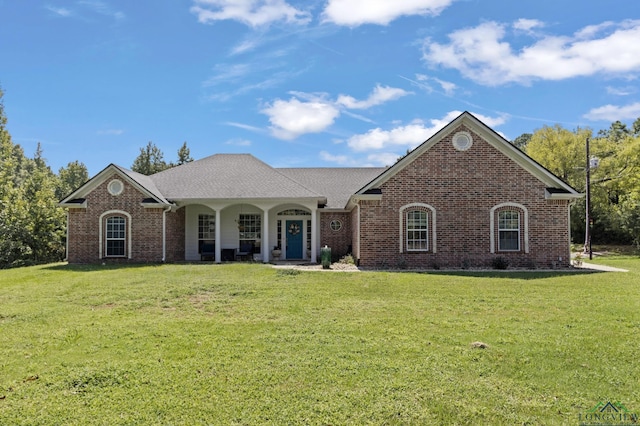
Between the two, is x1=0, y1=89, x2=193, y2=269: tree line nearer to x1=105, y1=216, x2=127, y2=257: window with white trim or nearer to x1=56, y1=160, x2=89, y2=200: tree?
x1=105, y1=216, x2=127, y2=257: window with white trim

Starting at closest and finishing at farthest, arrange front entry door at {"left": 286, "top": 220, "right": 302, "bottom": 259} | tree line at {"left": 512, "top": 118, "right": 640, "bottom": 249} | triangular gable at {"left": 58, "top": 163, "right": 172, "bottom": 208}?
triangular gable at {"left": 58, "top": 163, "right": 172, "bottom": 208}
front entry door at {"left": 286, "top": 220, "right": 302, "bottom": 259}
tree line at {"left": 512, "top": 118, "right": 640, "bottom": 249}

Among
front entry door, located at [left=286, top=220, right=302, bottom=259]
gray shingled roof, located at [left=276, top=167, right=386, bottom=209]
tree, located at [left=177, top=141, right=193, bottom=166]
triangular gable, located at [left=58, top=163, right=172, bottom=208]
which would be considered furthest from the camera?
tree, located at [left=177, top=141, right=193, bottom=166]

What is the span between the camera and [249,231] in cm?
2173

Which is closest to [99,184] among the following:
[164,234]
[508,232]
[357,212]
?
[164,234]

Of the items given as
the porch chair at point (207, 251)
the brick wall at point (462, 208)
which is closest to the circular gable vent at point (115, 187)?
the porch chair at point (207, 251)

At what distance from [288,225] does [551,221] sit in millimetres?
11871

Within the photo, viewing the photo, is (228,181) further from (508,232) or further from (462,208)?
(508,232)

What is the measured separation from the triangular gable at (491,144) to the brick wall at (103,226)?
9259 millimetres

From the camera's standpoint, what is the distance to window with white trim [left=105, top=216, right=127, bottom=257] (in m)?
18.8

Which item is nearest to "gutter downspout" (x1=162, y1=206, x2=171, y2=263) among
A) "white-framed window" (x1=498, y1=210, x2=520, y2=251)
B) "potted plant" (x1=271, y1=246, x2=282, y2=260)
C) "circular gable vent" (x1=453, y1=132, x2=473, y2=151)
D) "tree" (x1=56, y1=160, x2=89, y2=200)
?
"potted plant" (x1=271, y1=246, x2=282, y2=260)

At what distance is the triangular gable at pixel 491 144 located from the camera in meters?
16.5

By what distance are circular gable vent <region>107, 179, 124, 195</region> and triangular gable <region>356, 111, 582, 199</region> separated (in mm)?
10419

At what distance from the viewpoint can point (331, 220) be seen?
21.6 meters

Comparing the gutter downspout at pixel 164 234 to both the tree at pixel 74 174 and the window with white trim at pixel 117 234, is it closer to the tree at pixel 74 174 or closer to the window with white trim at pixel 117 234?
the window with white trim at pixel 117 234
